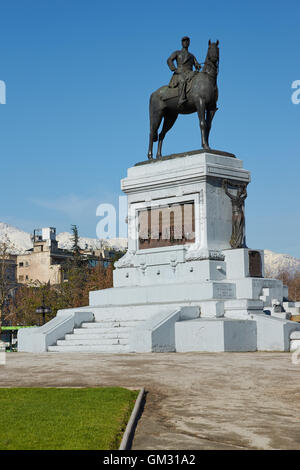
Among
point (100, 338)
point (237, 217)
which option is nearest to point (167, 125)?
point (237, 217)

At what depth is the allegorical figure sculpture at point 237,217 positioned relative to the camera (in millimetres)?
26094

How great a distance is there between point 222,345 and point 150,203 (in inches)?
347

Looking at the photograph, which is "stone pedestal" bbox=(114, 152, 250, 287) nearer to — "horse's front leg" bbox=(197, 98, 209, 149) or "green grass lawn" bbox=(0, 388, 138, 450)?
"horse's front leg" bbox=(197, 98, 209, 149)

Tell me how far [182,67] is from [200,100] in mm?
2033

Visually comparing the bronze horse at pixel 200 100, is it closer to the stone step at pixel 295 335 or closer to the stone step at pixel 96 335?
the stone step at pixel 96 335

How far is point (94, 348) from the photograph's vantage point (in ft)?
70.9

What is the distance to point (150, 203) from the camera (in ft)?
89.9

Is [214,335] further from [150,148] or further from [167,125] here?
[167,125]

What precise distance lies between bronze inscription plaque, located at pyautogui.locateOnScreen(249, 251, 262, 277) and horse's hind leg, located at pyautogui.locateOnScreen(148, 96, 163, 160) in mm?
6585

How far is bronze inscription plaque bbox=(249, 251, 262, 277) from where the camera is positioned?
2528 cm

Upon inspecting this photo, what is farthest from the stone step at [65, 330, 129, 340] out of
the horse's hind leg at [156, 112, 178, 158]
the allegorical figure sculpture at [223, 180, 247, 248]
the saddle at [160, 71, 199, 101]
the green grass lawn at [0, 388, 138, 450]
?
the saddle at [160, 71, 199, 101]

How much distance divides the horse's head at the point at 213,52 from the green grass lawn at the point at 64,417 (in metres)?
18.8

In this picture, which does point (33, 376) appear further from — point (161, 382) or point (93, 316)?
point (93, 316)
